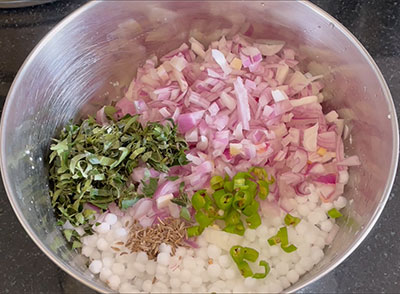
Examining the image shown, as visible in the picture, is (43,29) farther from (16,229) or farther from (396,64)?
(396,64)

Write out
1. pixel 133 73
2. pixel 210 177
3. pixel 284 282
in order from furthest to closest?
pixel 133 73 → pixel 210 177 → pixel 284 282

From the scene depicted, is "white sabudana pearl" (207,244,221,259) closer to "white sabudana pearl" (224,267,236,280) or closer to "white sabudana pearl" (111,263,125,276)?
"white sabudana pearl" (224,267,236,280)

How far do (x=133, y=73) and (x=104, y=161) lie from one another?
0.29 metres

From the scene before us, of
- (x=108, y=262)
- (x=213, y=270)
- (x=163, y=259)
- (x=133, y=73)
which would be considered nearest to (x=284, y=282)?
(x=213, y=270)

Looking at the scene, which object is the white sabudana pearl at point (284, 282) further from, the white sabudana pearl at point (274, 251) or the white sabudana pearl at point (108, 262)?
the white sabudana pearl at point (108, 262)

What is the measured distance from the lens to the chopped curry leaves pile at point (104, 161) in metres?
1.15

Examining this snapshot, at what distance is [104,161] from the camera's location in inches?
45.8

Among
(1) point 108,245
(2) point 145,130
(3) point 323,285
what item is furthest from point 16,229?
(3) point 323,285

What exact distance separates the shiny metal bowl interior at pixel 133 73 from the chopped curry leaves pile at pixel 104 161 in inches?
1.7

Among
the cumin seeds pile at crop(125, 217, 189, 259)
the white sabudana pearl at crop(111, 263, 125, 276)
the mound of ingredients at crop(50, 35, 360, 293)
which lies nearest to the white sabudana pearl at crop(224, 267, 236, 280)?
the mound of ingredients at crop(50, 35, 360, 293)

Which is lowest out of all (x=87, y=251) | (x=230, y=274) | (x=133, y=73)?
(x=87, y=251)

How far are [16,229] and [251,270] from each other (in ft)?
1.78

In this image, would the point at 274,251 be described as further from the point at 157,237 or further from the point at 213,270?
the point at 157,237

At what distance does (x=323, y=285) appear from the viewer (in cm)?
113
